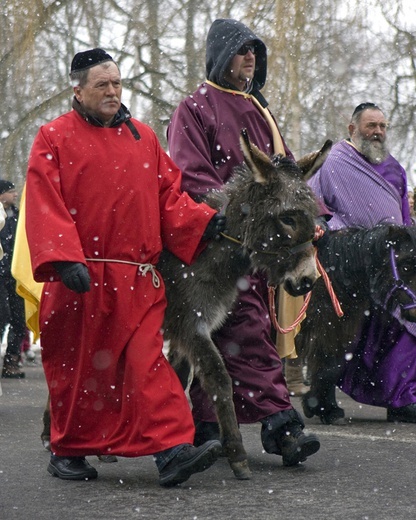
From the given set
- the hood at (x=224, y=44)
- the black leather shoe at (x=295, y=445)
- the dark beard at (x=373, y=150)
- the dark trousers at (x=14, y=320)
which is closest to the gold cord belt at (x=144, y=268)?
the black leather shoe at (x=295, y=445)

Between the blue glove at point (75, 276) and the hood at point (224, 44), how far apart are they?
1628 millimetres

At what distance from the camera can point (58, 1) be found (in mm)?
19453

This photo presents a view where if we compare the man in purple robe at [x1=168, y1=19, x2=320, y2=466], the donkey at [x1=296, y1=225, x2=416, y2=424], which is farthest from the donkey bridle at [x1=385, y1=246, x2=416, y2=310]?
the man in purple robe at [x1=168, y1=19, x2=320, y2=466]

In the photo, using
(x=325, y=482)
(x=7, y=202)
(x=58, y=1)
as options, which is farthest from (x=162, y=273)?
(x=58, y=1)

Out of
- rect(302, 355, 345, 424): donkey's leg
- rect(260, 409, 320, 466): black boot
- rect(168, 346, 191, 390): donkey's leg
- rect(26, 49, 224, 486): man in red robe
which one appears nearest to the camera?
rect(26, 49, 224, 486): man in red robe

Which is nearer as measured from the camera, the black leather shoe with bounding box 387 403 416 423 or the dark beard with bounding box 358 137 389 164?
the black leather shoe with bounding box 387 403 416 423

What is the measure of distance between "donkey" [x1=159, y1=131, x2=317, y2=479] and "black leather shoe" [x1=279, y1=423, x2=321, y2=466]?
38cm

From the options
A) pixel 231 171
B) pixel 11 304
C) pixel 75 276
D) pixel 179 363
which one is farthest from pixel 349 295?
pixel 11 304

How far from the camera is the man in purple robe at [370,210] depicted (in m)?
8.88

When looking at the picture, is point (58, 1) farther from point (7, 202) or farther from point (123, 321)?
point (123, 321)

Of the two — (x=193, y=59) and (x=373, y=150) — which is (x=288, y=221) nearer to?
(x=373, y=150)

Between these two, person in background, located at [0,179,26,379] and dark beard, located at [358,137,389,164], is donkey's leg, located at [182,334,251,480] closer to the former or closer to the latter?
dark beard, located at [358,137,389,164]

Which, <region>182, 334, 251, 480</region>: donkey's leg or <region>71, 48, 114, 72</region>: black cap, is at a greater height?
<region>71, 48, 114, 72</region>: black cap

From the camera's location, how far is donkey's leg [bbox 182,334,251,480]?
586 cm
